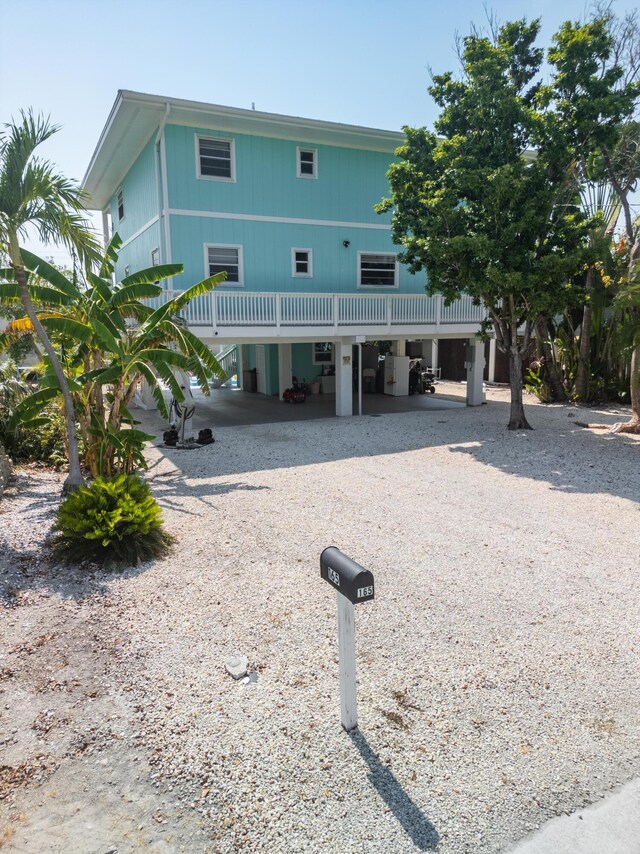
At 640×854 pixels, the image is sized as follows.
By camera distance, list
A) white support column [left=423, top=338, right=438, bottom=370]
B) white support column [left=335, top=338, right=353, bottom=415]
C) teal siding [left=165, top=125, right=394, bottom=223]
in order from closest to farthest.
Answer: teal siding [left=165, top=125, right=394, bottom=223] → white support column [left=335, top=338, right=353, bottom=415] → white support column [left=423, top=338, right=438, bottom=370]

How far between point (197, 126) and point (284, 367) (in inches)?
360

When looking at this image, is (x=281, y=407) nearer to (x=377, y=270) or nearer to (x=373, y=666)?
(x=377, y=270)

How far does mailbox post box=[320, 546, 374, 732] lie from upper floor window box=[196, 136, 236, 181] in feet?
48.6

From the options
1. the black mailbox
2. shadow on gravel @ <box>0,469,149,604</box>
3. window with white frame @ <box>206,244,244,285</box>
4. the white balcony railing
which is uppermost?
window with white frame @ <box>206,244,244,285</box>

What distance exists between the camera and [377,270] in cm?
1820

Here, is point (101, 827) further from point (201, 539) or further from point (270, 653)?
point (201, 539)

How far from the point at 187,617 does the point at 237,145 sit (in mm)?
14707

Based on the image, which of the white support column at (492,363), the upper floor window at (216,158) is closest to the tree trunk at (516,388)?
the upper floor window at (216,158)

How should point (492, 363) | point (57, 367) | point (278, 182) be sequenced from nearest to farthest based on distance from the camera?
point (57, 367) → point (278, 182) → point (492, 363)

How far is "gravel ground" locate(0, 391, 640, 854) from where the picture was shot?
2.87m

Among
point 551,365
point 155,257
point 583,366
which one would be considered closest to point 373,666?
point 155,257

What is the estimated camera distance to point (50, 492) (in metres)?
8.70

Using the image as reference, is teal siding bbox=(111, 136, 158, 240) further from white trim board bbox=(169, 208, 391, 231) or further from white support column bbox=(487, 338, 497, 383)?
white support column bbox=(487, 338, 497, 383)

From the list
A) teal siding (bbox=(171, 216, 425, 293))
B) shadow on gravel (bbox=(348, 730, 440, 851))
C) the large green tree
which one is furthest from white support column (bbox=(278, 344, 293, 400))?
shadow on gravel (bbox=(348, 730, 440, 851))
